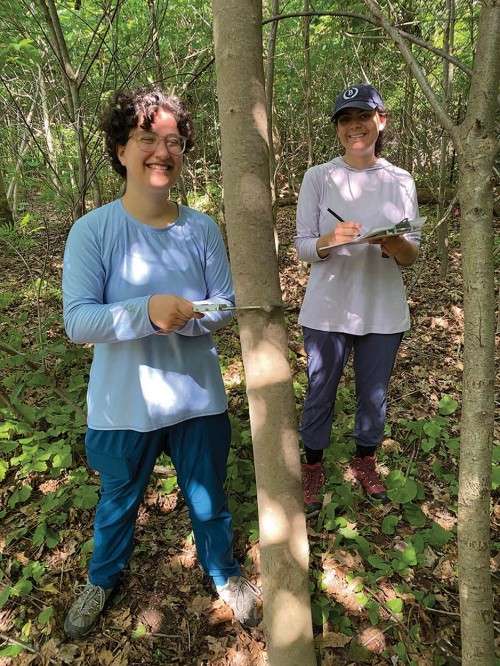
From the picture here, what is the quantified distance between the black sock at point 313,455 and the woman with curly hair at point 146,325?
2.53 ft

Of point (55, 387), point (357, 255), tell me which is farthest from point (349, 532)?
point (55, 387)

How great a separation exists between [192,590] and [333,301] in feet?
5.32

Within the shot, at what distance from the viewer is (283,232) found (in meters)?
8.41

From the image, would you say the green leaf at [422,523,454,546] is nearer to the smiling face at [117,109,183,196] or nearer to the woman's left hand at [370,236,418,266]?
the woman's left hand at [370,236,418,266]

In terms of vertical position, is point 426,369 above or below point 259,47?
below

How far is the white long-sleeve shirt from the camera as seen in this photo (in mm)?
2225

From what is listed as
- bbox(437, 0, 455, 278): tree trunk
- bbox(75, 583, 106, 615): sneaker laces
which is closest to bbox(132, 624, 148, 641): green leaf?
bbox(75, 583, 106, 615): sneaker laces

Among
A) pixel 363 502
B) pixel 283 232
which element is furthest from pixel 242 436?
pixel 283 232

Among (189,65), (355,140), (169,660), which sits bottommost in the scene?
(169,660)

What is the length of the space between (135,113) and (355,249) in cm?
Answer: 119

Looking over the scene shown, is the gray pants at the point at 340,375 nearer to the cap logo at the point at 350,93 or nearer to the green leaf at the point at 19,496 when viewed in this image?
the cap logo at the point at 350,93

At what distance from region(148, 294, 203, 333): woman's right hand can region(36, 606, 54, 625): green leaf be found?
5.14 ft

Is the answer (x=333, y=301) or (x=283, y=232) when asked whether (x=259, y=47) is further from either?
(x=283, y=232)

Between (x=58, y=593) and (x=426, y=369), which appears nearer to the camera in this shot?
(x=58, y=593)
